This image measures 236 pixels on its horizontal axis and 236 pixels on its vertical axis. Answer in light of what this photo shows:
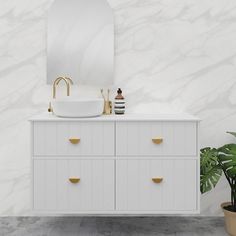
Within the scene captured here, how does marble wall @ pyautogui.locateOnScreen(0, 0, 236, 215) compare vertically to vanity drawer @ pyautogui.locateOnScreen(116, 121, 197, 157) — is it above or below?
above

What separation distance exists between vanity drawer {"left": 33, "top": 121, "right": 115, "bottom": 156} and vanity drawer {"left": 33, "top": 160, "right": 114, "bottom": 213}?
66mm

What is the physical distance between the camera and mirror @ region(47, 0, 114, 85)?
298 centimetres

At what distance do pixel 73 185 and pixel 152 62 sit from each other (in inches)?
45.1

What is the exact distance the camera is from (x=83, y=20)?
299 cm

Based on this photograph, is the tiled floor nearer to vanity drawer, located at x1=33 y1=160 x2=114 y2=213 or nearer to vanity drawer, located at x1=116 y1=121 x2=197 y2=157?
vanity drawer, located at x1=33 y1=160 x2=114 y2=213

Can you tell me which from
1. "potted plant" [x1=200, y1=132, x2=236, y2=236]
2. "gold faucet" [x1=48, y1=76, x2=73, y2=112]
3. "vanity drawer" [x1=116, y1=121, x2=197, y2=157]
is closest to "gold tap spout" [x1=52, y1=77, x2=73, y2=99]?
"gold faucet" [x1=48, y1=76, x2=73, y2=112]

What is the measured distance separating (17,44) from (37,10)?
30cm

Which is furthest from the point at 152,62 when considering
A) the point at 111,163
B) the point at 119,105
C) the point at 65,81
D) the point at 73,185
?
the point at 73,185

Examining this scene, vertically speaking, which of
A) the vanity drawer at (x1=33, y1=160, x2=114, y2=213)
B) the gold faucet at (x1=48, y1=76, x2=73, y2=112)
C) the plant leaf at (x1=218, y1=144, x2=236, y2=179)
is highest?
the gold faucet at (x1=48, y1=76, x2=73, y2=112)

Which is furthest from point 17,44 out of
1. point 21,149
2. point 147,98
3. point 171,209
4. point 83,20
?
point 171,209

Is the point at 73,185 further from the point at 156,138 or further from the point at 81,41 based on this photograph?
the point at 81,41

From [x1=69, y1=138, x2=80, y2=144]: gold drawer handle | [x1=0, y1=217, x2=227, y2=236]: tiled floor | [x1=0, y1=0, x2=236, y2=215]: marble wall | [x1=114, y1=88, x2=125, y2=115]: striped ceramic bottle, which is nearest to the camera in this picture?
[x1=69, y1=138, x2=80, y2=144]: gold drawer handle

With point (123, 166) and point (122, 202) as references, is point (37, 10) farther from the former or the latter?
point (122, 202)

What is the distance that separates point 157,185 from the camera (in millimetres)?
2568
